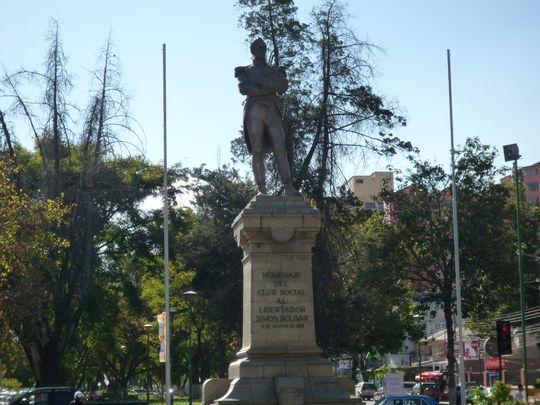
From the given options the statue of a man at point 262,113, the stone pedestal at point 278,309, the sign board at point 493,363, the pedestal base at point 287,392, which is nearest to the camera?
the pedestal base at point 287,392

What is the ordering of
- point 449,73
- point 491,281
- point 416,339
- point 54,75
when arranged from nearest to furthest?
point 449,73 < point 54,75 < point 491,281 < point 416,339

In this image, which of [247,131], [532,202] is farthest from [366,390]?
[247,131]

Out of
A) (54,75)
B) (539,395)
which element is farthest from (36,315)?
(539,395)

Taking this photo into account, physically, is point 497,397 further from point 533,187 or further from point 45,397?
point 533,187

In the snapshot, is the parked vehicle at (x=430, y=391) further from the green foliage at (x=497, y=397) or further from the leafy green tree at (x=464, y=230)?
the green foliage at (x=497, y=397)

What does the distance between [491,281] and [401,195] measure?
5.55 m

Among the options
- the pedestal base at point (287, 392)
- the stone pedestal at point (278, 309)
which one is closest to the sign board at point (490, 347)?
the stone pedestal at point (278, 309)

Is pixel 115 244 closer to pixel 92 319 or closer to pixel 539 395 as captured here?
pixel 92 319

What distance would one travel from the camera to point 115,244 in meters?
48.5

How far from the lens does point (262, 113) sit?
20.1m

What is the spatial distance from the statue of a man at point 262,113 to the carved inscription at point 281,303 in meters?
2.00

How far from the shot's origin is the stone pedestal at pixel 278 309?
18.2 m

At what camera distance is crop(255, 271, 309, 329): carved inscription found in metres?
18.6

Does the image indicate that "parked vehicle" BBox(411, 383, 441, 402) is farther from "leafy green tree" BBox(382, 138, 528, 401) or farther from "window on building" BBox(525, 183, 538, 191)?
"window on building" BBox(525, 183, 538, 191)
